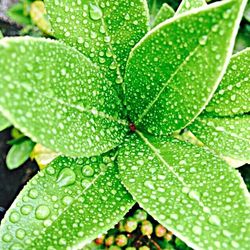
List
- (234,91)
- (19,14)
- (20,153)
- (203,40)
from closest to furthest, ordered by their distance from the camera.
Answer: (203,40), (234,91), (20,153), (19,14)

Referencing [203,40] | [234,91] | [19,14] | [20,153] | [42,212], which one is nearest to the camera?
[203,40]

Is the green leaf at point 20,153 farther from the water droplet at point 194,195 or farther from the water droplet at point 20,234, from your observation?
the water droplet at point 194,195

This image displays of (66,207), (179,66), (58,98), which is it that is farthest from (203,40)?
(66,207)

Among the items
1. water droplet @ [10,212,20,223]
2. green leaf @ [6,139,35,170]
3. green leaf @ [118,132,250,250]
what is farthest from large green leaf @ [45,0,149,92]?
green leaf @ [6,139,35,170]

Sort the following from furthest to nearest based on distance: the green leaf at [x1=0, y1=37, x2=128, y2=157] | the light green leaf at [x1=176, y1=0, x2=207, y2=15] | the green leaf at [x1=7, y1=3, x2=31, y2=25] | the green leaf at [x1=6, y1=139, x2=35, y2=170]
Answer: the green leaf at [x1=7, y1=3, x2=31, y2=25]
the green leaf at [x1=6, y1=139, x2=35, y2=170]
the light green leaf at [x1=176, y1=0, x2=207, y2=15]
the green leaf at [x1=0, y1=37, x2=128, y2=157]

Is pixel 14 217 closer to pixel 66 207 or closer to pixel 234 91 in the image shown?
pixel 66 207

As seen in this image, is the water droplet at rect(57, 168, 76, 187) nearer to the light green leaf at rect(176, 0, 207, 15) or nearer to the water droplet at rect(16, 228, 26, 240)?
the water droplet at rect(16, 228, 26, 240)

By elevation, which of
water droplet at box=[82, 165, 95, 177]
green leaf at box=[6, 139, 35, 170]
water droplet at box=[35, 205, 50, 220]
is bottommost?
green leaf at box=[6, 139, 35, 170]
